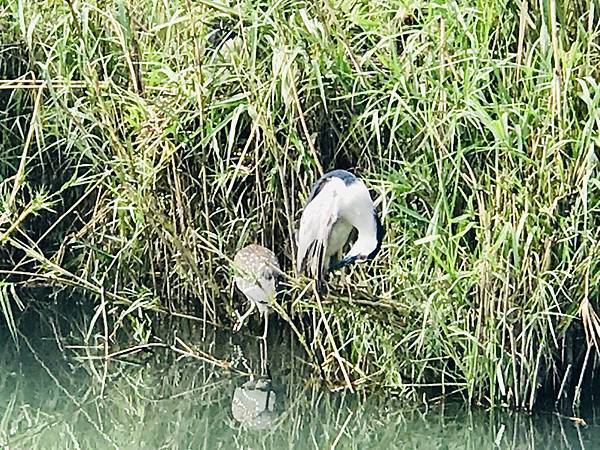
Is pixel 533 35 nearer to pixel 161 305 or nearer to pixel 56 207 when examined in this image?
pixel 161 305

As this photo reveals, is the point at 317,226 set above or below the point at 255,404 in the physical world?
above

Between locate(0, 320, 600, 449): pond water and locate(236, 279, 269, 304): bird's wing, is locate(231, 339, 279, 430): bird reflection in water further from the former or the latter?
locate(236, 279, 269, 304): bird's wing

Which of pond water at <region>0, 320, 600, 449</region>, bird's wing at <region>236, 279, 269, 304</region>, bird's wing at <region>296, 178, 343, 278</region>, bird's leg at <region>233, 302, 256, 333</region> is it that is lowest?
pond water at <region>0, 320, 600, 449</region>

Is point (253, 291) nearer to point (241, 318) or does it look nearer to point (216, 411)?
point (241, 318)

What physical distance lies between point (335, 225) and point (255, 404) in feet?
1.68

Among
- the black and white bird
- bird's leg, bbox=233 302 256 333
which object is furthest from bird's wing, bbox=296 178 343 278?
bird's leg, bbox=233 302 256 333

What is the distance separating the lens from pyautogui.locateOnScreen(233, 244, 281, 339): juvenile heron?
2.79m

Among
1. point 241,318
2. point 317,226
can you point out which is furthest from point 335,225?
point 241,318

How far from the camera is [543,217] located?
248 cm

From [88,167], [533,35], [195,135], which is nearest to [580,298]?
[533,35]

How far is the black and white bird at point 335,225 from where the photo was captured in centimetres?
255

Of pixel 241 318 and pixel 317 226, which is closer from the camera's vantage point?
pixel 317 226

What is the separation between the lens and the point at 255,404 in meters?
2.84

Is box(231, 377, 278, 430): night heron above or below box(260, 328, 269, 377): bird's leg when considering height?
below
